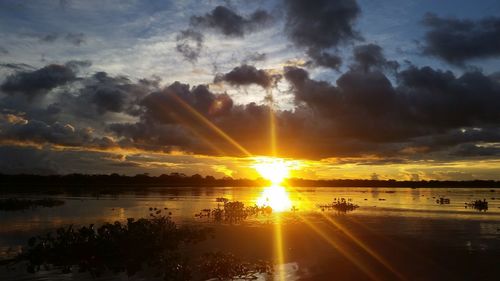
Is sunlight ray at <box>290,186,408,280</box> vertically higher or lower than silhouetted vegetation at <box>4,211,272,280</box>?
lower

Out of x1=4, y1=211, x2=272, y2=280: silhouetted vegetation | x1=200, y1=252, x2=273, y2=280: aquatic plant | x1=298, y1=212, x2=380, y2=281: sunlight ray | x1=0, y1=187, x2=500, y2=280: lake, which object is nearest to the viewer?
x1=200, y1=252, x2=273, y2=280: aquatic plant

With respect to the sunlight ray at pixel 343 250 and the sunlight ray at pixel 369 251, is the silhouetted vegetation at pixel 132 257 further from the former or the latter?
the sunlight ray at pixel 369 251

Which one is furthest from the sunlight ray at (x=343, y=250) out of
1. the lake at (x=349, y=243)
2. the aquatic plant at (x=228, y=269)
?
the aquatic plant at (x=228, y=269)

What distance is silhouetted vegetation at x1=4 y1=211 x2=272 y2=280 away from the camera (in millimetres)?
18328

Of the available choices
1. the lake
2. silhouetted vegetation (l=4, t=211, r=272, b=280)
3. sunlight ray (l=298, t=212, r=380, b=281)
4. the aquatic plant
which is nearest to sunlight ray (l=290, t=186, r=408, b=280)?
the lake

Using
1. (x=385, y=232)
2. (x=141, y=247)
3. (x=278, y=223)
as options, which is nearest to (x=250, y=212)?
(x=278, y=223)

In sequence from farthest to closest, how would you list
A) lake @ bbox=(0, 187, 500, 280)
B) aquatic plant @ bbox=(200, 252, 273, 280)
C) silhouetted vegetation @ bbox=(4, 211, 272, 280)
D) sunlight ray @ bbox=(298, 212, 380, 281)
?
lake @ bbox=(0, 187, 500, 280)
sunlight ray @ bbox=(298, 212, 380, 281)
silhouetted vegetation @ bbox=(4, 211, 272, 280)
aquatic plant @ bbox=(200, 252, 273, 280)

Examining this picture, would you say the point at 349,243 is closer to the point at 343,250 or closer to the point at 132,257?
the point at 343,250

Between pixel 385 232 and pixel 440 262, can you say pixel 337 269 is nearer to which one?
pixel 440 262

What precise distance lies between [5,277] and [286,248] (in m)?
14.3

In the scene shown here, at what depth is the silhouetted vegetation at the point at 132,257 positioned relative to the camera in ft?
60.1

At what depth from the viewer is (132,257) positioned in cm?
2150

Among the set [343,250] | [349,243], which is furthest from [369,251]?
[349,243]

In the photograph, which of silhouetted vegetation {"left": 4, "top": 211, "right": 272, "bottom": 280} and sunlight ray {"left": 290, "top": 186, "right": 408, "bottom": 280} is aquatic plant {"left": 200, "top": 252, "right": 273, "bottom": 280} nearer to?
silhouetted vegetation {"left": 4, "top": 211, "right": 272, "bottom": 280}
